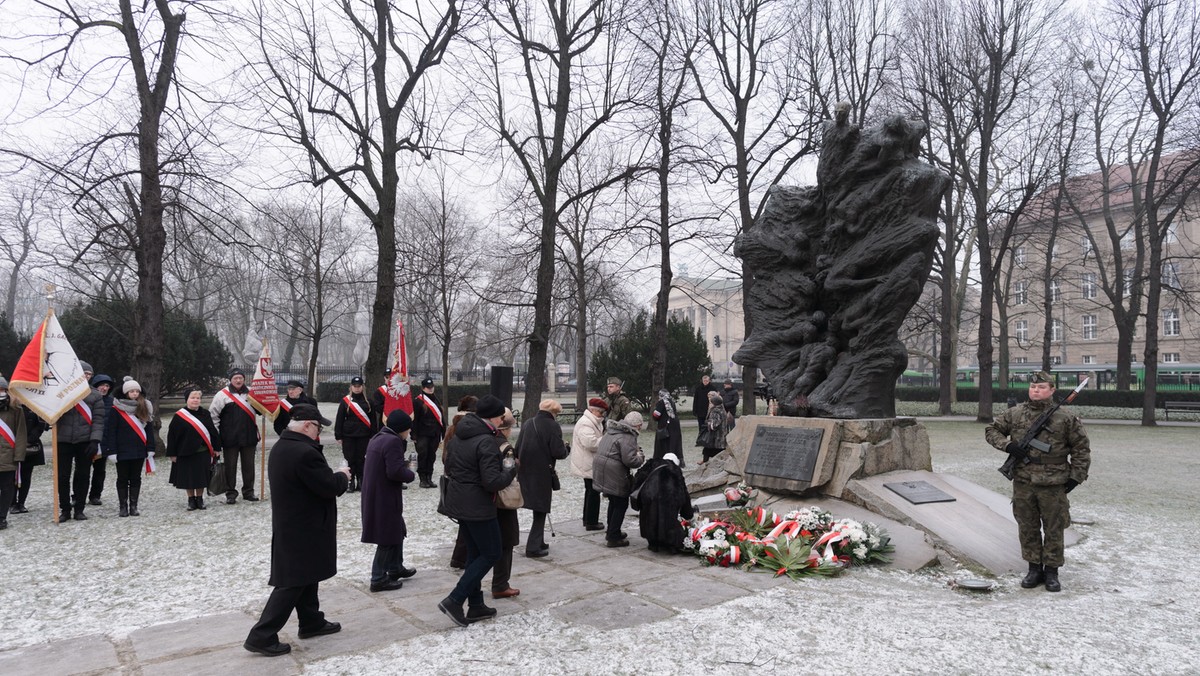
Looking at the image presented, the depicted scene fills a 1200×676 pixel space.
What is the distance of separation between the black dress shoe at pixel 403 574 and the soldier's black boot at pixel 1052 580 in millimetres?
5080

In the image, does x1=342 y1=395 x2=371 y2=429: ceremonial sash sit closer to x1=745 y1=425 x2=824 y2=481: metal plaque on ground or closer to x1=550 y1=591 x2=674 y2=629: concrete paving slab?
x1=745 y1=425 x2=824 y2=481: metal plaque on ground

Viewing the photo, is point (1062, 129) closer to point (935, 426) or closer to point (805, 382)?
point (935, 426)

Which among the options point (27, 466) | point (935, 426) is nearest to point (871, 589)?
point (27, 466)

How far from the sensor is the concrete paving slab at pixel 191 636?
445 cm

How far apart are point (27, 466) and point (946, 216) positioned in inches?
1056

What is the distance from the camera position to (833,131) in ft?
28.8

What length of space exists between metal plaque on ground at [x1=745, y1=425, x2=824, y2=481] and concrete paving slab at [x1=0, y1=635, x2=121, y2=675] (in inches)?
231

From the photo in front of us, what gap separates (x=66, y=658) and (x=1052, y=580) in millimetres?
6828

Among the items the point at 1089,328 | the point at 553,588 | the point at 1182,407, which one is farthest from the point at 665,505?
the point at 1089,328

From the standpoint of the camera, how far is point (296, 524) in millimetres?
4395

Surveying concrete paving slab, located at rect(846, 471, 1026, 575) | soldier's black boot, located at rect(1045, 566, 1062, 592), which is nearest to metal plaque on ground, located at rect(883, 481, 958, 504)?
concrete paving slab, located at rect(846, 471, 1026, 575)

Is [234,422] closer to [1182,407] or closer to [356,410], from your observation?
[356,410]

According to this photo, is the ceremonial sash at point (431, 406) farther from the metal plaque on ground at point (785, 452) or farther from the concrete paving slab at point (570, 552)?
the metal plaque on ground at point (785, 452)

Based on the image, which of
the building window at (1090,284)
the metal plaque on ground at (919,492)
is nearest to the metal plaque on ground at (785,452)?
the metal plaque on ground at (919,492)
